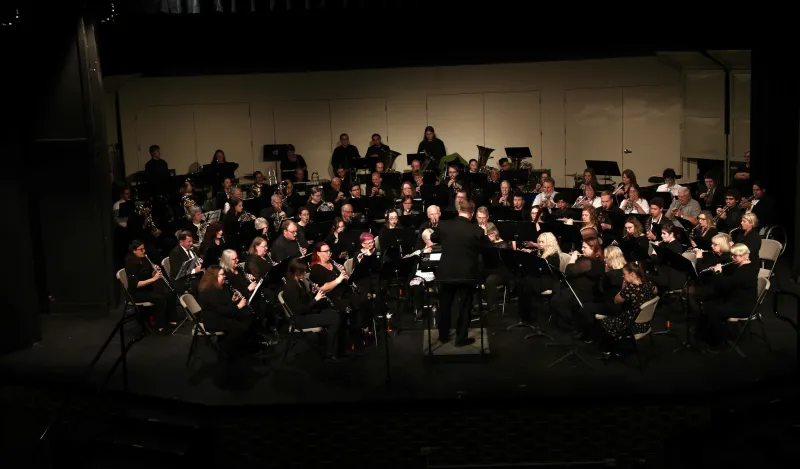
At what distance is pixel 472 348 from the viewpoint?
11305 mm

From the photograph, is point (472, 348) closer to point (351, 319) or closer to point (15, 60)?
point (351, 319)

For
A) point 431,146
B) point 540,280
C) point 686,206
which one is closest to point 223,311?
point 540,280

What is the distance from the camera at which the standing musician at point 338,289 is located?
11163 millimetres

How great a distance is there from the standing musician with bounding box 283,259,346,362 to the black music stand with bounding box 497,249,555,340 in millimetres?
2060

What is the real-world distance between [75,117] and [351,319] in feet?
17.1

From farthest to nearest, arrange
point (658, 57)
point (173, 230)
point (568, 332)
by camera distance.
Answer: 1. point (658, 57)
2. point (173, 230)
3. point (568, 332)

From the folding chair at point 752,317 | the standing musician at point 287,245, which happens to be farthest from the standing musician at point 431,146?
the folding chair at point 752,317

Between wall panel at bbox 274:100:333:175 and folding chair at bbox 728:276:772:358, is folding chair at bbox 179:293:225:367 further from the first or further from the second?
wall panel at bbox 274:100:333:175

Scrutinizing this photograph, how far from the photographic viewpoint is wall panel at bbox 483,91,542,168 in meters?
21.7

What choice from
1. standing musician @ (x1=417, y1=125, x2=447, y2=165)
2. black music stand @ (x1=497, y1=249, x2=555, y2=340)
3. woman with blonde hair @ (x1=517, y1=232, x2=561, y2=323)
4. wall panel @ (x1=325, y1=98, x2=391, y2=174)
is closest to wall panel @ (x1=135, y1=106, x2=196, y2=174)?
wall panel @ (x1=325, y1=98, x2=391, y2=174)

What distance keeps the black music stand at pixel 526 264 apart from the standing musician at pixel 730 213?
4018mm

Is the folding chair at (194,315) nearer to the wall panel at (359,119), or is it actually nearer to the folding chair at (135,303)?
the folding chair at (135,303)

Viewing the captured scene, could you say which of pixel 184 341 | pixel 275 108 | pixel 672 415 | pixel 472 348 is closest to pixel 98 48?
pixel 184 341

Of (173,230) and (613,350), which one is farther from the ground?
(173,230)
